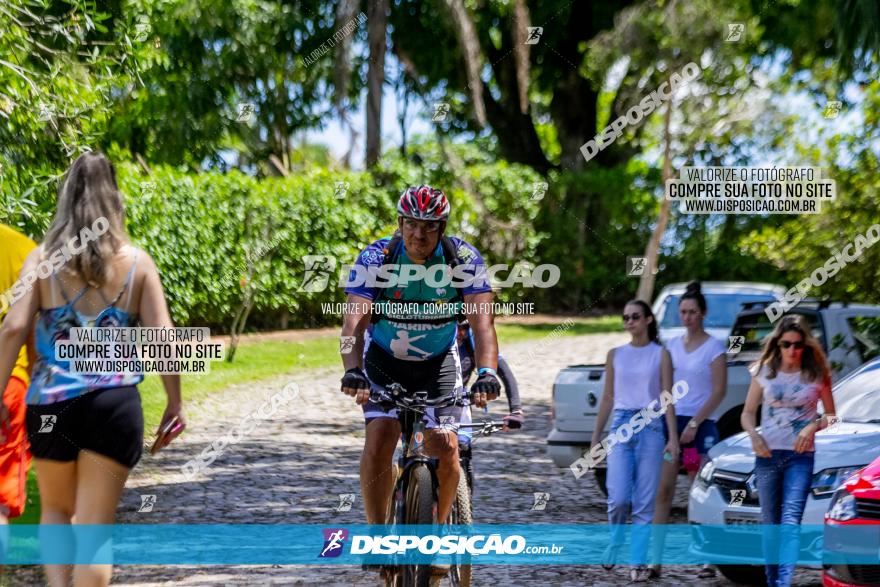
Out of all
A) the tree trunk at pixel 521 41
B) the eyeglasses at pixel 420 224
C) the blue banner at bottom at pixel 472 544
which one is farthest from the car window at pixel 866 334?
the tree trunk at pixel 521 41

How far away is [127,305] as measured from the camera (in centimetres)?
523

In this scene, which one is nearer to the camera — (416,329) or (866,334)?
(416,329)

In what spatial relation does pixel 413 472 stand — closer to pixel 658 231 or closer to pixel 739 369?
pixel 739 369

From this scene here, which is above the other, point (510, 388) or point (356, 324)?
point (356, 324)

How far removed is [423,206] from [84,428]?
7.36ft

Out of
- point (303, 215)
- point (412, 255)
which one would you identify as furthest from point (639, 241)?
point (412, 255)

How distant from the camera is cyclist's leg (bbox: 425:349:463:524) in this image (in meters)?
6.68

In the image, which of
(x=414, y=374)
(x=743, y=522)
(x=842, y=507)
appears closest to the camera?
(x=842, y=507)

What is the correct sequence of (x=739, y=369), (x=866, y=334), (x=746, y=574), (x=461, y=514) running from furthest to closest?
(x=866, y=334)
(x=739, y=369)
(x=746, y=574)
(x=461, y=514)

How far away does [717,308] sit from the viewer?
1808cm

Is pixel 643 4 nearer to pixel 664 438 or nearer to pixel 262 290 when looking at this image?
pixel 262 290

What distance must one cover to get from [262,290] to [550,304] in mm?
12527

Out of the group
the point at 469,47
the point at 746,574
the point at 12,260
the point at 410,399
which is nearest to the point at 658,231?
the point at 469,47

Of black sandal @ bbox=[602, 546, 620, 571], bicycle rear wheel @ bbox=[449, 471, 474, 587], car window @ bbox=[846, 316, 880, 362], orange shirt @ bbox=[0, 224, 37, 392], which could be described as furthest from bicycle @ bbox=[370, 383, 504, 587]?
car window @ bbox=[846, 316, 880, 362]
